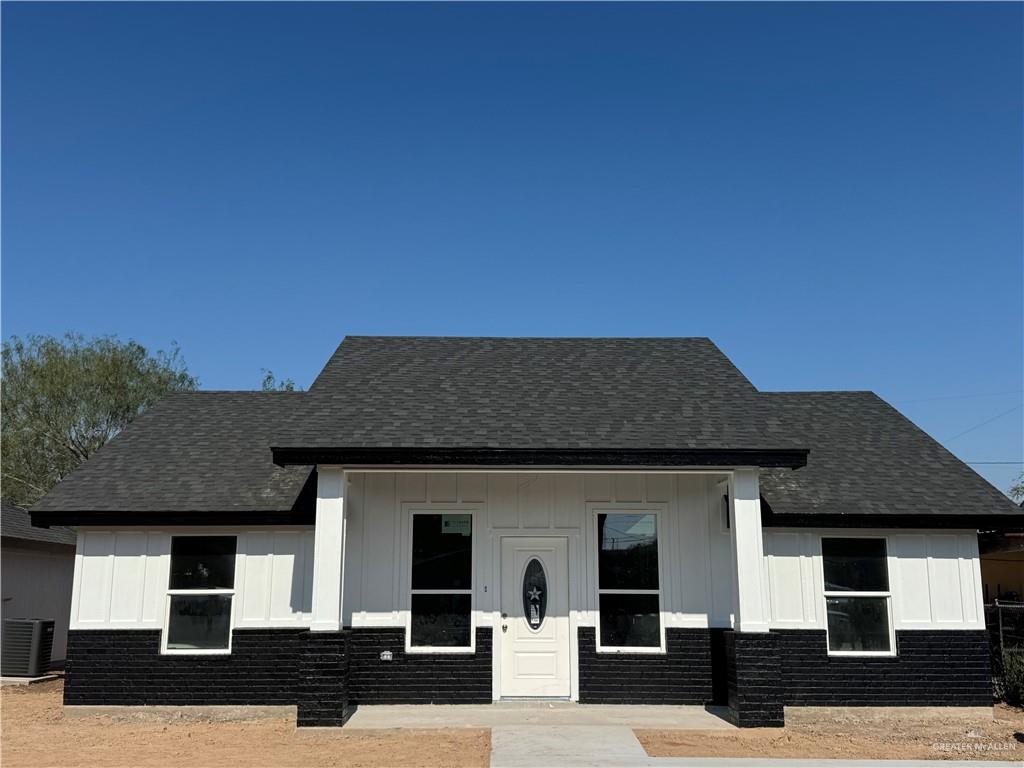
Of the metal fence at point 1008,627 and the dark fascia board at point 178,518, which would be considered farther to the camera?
the metal fence at point 1008,627

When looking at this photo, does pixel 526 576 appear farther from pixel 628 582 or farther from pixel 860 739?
pixel 860 739

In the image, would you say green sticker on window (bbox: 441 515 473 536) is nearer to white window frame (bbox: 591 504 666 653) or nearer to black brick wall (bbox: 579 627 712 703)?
white window frame (bbox: 591 504 666 653)

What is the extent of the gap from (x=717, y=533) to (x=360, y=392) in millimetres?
5399

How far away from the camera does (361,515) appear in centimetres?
1185

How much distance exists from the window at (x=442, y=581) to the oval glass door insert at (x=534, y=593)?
0.76 metres

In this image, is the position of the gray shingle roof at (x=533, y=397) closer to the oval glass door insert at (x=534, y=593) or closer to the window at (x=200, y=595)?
the oval glass door insert at (x=534, y=593)

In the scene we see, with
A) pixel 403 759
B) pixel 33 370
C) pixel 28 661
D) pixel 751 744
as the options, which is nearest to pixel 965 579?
pixel 751 744

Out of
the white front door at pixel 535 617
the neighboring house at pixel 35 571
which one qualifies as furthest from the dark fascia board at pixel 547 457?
the neighboring house at pixel 35 571

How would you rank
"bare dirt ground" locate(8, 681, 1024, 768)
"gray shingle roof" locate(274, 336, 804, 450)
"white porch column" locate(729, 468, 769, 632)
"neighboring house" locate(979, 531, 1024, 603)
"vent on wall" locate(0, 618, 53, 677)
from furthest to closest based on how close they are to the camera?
1. "neighboring house" locate(979, 531, 1024, 603)
2. "vent on wall" locate(0, 618, 53, 677)
3. "gray shingle roof" locate(274, 336, 804, 450)
4. "white porch column" locate(729, 468, 769, 632)
5. "bare dirt ground" locate(8, 681, 1024, 768)

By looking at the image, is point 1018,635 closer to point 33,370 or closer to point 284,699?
point 284,699

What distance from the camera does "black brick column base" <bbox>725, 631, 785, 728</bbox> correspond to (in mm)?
10109

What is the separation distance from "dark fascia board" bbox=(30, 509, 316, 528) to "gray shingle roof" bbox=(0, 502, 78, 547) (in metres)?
5.35

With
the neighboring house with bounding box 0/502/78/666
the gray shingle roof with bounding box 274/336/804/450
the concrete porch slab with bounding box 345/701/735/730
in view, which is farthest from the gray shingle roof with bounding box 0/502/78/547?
the concrete porch slab with bounding box 345/701/735/730

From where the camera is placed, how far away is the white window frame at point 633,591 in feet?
38.1
